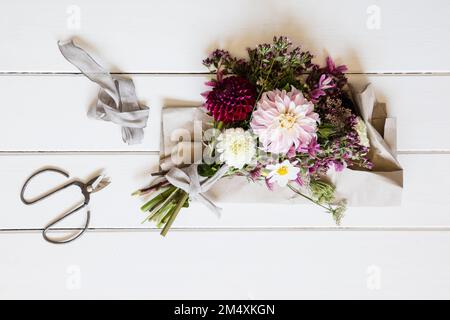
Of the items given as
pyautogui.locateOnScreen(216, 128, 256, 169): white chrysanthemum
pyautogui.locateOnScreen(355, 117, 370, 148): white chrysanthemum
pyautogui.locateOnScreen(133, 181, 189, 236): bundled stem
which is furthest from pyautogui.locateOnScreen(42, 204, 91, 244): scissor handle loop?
pyautogui.locateOnScreen(355, 117, 370, 148): white chrysanthemum

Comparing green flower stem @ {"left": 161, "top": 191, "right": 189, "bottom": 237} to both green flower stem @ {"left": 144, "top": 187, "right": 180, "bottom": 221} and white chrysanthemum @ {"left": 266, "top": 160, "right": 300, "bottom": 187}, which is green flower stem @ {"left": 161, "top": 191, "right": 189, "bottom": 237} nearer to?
green flower stem @ {"left": 144, "top": 187, "right": 180, "bottom": 221}

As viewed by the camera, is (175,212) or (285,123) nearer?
(285,123)

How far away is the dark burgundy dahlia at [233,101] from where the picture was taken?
0.74 m

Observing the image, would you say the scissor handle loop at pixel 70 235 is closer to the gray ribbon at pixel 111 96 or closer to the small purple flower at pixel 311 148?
the gray ribbon at pixel 111 96

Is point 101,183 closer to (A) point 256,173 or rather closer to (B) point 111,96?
(B) point 111,96

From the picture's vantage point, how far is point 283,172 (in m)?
0.76

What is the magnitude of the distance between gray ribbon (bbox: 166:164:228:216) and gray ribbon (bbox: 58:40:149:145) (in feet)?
0.42

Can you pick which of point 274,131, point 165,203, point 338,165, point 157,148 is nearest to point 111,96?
point 157,148

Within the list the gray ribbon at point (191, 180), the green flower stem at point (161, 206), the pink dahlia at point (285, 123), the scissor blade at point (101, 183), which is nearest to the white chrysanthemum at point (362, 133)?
the pink dahlia at point (285, 123)

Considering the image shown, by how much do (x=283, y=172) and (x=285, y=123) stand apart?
10 cm

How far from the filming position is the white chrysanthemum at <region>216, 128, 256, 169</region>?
729 mm
